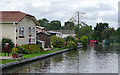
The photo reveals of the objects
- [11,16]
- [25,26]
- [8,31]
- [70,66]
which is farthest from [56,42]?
[70,66]

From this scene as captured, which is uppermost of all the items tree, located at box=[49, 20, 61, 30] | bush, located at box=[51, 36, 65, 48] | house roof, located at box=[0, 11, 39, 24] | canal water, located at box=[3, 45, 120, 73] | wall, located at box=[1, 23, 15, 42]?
tree, located at box=[49, 20, 61, 30]

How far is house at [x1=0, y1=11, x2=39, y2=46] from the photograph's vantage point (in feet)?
96.7

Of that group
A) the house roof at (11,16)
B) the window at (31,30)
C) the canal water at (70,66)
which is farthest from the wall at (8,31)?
the canal water at (70,66)

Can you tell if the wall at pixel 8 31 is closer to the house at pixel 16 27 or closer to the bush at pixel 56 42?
the house at pixel 16 27

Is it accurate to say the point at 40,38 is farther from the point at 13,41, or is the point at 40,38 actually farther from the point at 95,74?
the point at 95,74

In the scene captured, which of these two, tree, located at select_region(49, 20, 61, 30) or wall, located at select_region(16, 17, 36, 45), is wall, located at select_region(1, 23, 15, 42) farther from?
tree, located at select_region(49, 20, 61, 30)

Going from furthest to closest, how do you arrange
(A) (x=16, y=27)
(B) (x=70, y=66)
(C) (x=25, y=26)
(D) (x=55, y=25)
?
(D) (x=55, y=25) < (C) (x=25, y=26) < (A) (x=16, y=27) < (B) (x=70, y=66)

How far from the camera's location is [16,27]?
29.9m

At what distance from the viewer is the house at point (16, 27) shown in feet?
96.7

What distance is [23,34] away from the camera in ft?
104

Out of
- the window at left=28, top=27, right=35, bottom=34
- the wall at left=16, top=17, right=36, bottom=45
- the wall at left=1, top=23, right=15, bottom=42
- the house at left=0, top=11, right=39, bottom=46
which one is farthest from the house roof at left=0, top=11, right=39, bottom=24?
the window at left=28, top=27, right=35, bottom=34

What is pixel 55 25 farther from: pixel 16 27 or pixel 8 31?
pixel 8 31

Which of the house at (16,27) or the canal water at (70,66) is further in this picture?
the house at (16,27)

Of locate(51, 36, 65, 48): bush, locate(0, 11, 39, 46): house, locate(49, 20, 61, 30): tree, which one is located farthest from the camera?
locate(49, 20, 61, 30): tree
